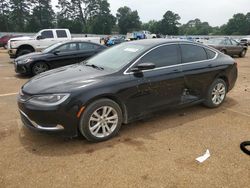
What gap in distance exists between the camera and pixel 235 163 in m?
3.58

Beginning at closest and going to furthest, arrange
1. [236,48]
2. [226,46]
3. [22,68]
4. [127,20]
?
[22,68] → [226,46] → [236,48] → [127,20]

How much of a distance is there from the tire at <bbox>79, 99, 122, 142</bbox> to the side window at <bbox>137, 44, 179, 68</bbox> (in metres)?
1.00

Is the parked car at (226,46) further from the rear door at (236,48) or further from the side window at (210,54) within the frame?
the side window at (210,54)

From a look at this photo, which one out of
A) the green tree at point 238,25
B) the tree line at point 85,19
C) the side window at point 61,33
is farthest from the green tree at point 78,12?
the side window at point 61,33

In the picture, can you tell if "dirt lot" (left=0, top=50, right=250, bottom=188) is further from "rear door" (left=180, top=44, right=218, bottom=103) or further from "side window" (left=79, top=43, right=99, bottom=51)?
"side window" (left=79, top=43, right=99, bottom=51)

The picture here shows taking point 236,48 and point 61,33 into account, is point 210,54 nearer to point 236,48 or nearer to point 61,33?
point 61,33

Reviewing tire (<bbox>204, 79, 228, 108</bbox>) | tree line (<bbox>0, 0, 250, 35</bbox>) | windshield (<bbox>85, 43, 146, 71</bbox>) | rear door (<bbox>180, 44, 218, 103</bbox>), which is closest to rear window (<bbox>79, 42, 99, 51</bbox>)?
windshield (<bbox>85, 43, 146, 71</bbox>)

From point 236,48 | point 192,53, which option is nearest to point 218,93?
point 192,53

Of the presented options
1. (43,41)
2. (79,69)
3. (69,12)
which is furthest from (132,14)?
(79,69)

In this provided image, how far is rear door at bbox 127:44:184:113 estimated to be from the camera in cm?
451

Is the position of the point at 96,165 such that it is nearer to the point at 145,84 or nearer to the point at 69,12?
the point at 145,84

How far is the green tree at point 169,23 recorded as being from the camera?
9772 cm

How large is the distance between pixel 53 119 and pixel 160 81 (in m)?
2.00

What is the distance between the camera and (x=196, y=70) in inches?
209
